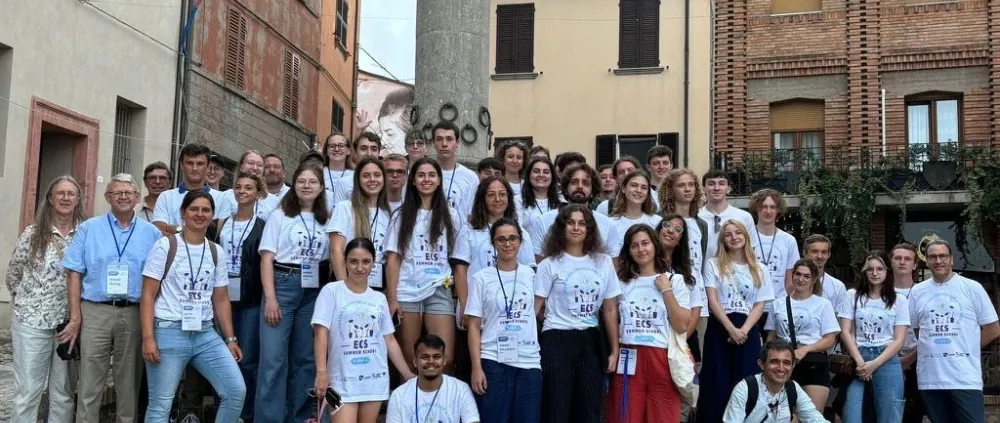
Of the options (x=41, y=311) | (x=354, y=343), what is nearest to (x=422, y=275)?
(x=354, y=343)

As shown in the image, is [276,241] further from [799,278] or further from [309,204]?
[799,278]

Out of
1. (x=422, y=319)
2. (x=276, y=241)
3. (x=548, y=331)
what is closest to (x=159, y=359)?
(x=276, y=241)

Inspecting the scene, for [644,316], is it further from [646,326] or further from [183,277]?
[183,277]

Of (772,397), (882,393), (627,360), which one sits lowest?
(882,393)

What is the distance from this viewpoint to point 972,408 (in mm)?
8086

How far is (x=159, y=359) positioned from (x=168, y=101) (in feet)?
41.3

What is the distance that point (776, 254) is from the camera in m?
8.41

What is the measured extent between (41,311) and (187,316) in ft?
3.23

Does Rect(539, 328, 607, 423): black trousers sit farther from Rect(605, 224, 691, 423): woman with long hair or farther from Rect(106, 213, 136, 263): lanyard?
Rect(106, 213, 136, 263): lanyard

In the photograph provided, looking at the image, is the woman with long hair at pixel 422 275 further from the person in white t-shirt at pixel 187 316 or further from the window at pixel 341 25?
the window at pixel 341 25

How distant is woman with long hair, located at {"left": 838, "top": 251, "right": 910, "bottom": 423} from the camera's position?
332 inches

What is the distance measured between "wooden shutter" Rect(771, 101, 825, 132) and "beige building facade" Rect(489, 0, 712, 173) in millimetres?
1372

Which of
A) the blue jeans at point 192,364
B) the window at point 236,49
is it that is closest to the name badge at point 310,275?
the blue jeans at point 192,364

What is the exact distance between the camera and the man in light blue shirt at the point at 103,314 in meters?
6.61
